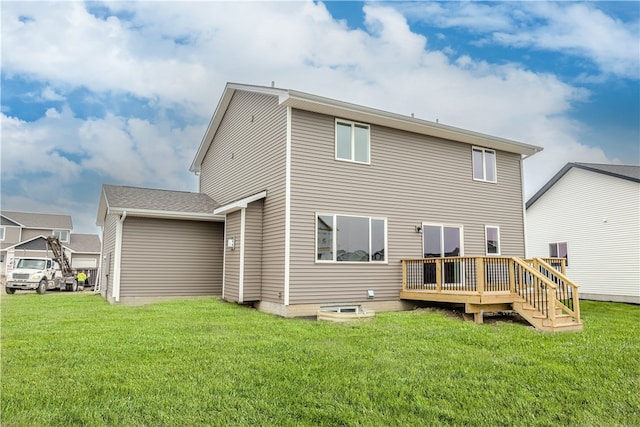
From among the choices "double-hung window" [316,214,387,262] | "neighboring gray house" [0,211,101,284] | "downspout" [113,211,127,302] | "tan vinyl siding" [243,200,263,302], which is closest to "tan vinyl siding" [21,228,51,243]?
"neighboring gray house" [0,211,101,284]

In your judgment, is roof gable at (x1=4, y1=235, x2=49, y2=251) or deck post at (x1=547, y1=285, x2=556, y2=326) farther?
roof gable at (x1=4, y1=235, x2=49, y2=251)

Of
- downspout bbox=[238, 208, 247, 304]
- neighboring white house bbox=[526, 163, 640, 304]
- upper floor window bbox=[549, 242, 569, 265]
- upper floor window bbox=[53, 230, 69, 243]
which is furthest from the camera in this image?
upper floor window bbox=[53, 230, 69, 243]

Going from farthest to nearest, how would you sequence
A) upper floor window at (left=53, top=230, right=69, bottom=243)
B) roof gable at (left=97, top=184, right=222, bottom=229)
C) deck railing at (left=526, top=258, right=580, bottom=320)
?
upper floor window at (left=53, top=230, right=69, bottom=243), roof gable at (left=97, top=184, right=222, bottom=229), deck railing at (left=526, top=258, right=580, bottom=320)

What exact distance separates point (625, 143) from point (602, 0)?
31.4ft

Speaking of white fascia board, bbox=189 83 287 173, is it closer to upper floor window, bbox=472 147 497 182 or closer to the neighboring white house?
upper floor window, bbox=472 147 497 182

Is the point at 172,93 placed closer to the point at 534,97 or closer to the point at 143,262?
the point at 143,262

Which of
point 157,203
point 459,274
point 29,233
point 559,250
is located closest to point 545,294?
point 459,274

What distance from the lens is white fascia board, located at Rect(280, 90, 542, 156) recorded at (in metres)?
10.4

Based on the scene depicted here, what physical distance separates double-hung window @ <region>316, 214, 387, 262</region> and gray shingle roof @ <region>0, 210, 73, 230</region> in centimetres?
3863

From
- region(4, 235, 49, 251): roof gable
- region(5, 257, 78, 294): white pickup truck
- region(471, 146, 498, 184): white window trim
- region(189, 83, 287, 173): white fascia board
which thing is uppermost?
region(189, 83, 287, 173): white fascia board

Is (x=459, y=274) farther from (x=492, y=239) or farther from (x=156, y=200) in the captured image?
(x=156, y=200)

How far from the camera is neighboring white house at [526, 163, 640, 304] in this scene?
53.9ft

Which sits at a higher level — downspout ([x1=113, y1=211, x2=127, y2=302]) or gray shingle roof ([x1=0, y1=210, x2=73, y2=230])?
gray shingle roof ([x1=0, y1=210, x2=73, y2=230])

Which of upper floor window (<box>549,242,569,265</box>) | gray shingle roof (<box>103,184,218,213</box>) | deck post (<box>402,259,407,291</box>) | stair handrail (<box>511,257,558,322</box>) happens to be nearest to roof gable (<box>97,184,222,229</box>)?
gray shingle roof (<box>103,184,218,213</box>)
